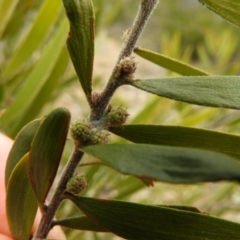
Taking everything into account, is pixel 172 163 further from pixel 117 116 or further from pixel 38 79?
pixel 38 79

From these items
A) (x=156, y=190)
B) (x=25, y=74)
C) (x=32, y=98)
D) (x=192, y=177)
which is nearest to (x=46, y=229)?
(x=192, y=177)

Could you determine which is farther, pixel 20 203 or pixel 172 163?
pixel 20 203

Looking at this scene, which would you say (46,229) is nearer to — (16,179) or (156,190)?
(16,179)

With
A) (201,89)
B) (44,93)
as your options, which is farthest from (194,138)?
(44,93)

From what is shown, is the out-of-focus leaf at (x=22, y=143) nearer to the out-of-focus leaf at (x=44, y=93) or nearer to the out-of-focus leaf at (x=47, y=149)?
the out-of-focus leaf at (x=47, y=149)

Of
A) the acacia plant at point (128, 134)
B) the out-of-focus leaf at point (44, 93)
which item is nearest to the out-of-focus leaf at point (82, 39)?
the acacia plant at point (128, 134)
